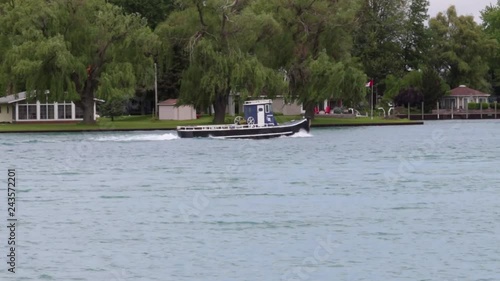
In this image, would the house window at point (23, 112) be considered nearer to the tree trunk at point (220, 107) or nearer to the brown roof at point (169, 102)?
the brown roof at point (169, 102)

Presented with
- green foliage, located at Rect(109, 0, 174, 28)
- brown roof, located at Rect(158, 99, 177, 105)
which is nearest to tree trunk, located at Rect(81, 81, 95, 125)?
brown roof, located at Rect(158, 99, 177, 105)

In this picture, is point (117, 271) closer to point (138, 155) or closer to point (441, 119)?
point (138, 155)

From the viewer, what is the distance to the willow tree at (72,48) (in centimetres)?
9294

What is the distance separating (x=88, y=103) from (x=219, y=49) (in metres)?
14.0

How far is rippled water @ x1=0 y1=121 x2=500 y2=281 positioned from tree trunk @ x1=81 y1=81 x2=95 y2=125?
2943cm

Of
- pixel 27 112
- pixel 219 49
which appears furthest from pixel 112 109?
pixel 219 49

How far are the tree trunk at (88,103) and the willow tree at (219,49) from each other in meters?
8.02

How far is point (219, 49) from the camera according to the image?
305 feet

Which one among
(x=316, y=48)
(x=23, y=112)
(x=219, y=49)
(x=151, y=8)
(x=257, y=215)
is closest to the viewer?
(x=257, y=215)

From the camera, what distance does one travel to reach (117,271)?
96.8 feet

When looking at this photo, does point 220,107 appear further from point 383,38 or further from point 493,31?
point 493,31

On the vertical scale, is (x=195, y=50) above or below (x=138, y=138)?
above

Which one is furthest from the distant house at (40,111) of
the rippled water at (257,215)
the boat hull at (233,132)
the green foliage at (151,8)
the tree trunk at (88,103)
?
the rippled water at (257,215)

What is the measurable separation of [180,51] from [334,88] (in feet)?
44.1
